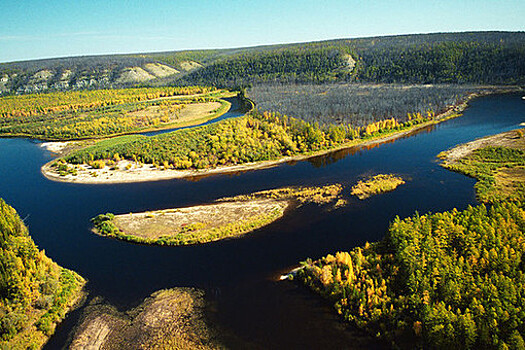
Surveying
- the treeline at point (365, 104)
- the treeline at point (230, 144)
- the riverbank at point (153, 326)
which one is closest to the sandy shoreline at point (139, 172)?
the treeline at point (230, 144)

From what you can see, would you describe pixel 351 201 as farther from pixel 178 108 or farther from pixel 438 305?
pixel 178 108

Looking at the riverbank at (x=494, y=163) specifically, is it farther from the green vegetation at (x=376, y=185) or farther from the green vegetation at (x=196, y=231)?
the green vegetation at (x=196, y=231)

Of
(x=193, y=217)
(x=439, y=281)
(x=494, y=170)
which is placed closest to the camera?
(x=439, y=281)

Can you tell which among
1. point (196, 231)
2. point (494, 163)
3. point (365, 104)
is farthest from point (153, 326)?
point (365, 104)

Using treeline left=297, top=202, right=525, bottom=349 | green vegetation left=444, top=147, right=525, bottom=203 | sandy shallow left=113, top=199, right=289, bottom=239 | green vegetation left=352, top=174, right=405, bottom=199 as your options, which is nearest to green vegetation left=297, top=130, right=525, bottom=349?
treeline left=297, top=202, right=525, bottom=349

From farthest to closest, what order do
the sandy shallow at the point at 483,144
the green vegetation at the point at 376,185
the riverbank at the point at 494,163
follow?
the sandy shallow at the point at 483,144 → the green vegetation at the point at 376,185 → the riverbank at the point at 494,163

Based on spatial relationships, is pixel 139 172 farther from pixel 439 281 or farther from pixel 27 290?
pixel 439 281

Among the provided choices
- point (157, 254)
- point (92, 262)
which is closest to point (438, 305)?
point (157, 254)
